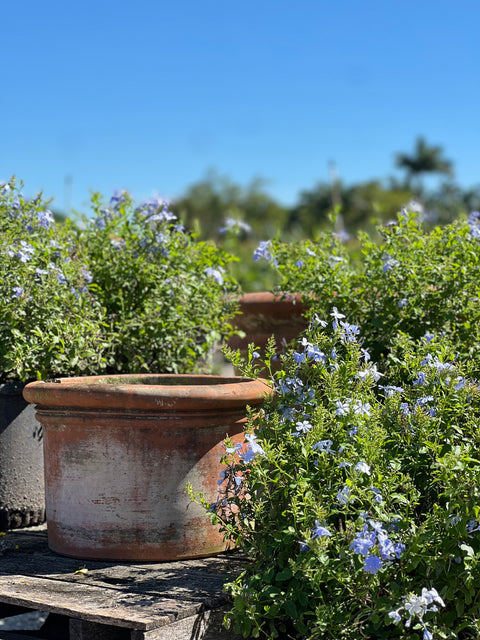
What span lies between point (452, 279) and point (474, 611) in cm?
161

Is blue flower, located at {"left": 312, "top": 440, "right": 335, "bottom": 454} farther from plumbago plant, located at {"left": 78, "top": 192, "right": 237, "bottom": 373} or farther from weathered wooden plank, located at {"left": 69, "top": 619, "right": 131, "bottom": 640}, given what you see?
plumbago plant, located at {"left": 78, "top": 192, "right": 237, "bottom": 373}

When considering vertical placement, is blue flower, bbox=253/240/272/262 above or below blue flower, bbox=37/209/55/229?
below

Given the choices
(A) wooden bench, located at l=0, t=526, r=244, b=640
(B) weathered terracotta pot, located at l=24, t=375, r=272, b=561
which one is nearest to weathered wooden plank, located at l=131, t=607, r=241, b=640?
(A) wooden bench, located at l=0, t=526, r=244, b=640

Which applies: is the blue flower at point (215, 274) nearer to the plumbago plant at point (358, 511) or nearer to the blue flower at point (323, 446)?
the plumbago plant at point (358, 511)

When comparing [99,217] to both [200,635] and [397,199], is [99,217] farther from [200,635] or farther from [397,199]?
[397,199]

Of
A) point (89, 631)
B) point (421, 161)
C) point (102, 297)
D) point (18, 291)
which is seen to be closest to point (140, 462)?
point (89, 631)

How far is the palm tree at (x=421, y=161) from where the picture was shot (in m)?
72.8

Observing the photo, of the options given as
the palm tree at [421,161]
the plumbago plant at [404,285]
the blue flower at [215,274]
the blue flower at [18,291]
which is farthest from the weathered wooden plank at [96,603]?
the palm tree at [421,161]

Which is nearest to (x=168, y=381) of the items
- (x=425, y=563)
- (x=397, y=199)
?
(x=425, y=563)

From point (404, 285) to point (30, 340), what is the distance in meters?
1.59

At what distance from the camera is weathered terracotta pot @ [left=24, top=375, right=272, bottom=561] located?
8.71 feet

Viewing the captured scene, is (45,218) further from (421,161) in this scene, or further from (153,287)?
(421,161)

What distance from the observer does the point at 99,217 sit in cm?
391

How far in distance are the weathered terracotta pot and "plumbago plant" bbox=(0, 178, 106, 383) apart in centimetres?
51
